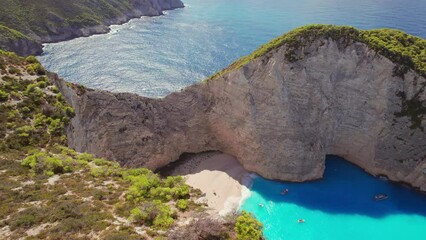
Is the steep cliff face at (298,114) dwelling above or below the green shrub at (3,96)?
below

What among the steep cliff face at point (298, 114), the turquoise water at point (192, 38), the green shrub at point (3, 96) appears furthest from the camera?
the turquoise water at point (192, 38)

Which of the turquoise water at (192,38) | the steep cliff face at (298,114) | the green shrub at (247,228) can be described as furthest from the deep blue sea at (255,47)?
the green shrub at (247,228)

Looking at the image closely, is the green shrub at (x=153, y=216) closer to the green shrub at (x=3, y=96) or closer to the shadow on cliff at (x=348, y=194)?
the green shrub at (x=3, y=96)

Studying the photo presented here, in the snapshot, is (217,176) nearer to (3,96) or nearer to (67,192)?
(3,96)

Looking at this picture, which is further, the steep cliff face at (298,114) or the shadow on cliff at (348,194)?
the steep cliff face at (298,114)

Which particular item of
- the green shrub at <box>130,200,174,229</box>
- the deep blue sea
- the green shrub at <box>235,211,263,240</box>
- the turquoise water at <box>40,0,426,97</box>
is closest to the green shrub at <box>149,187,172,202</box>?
the green shrub at <box>130,200,174,229</box>

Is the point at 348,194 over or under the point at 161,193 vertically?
under

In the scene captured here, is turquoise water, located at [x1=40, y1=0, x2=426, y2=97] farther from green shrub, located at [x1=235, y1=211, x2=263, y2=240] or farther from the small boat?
green shrub, located at [x1=235, y1=211, x2=263, y2=240]

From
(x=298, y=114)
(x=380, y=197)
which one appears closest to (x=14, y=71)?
(x=298, y=114)
